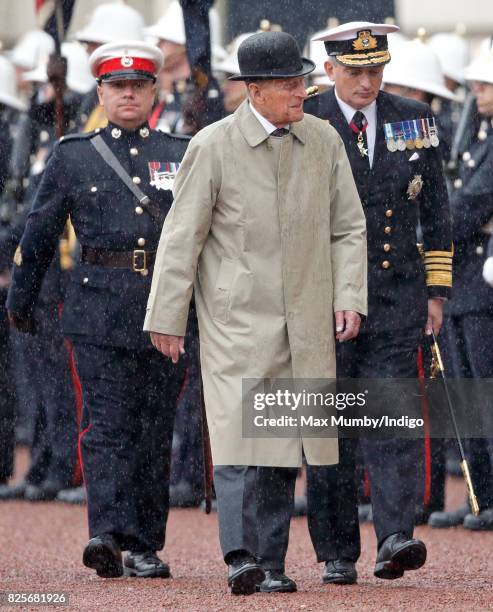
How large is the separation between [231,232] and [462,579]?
A: 5.44 ft

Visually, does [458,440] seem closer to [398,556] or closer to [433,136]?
[398,556]

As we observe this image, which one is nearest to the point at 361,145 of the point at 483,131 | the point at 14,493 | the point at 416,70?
the point at 483,131

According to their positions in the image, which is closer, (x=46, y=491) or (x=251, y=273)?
(x=251, y=273)

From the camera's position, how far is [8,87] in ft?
41.6

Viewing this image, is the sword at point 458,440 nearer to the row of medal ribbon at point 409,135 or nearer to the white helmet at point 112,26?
the row of medal ribbon at point 409,135

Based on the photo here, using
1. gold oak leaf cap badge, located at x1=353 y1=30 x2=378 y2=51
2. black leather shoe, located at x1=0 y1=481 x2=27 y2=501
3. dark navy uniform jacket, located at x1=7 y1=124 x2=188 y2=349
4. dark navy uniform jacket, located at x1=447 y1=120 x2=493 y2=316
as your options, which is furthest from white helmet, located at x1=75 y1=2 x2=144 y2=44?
gold oak leaf cap badge, located at x1=353 y1=30 x2=378 y2=51

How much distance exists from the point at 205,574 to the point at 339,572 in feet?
2.31

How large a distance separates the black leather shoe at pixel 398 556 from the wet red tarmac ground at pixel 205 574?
0.06 metres

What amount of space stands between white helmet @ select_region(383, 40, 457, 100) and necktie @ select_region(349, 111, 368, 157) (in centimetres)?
256

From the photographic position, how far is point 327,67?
834 cm

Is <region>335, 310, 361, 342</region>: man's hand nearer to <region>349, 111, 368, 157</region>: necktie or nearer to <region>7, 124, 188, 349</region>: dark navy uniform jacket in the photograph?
<region>349, 111, 368, 157</region>: necktie

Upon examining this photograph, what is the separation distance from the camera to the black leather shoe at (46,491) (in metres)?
11.3

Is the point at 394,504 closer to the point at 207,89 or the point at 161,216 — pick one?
the point at 161,216

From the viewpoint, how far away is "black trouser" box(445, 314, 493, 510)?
32.5ft
